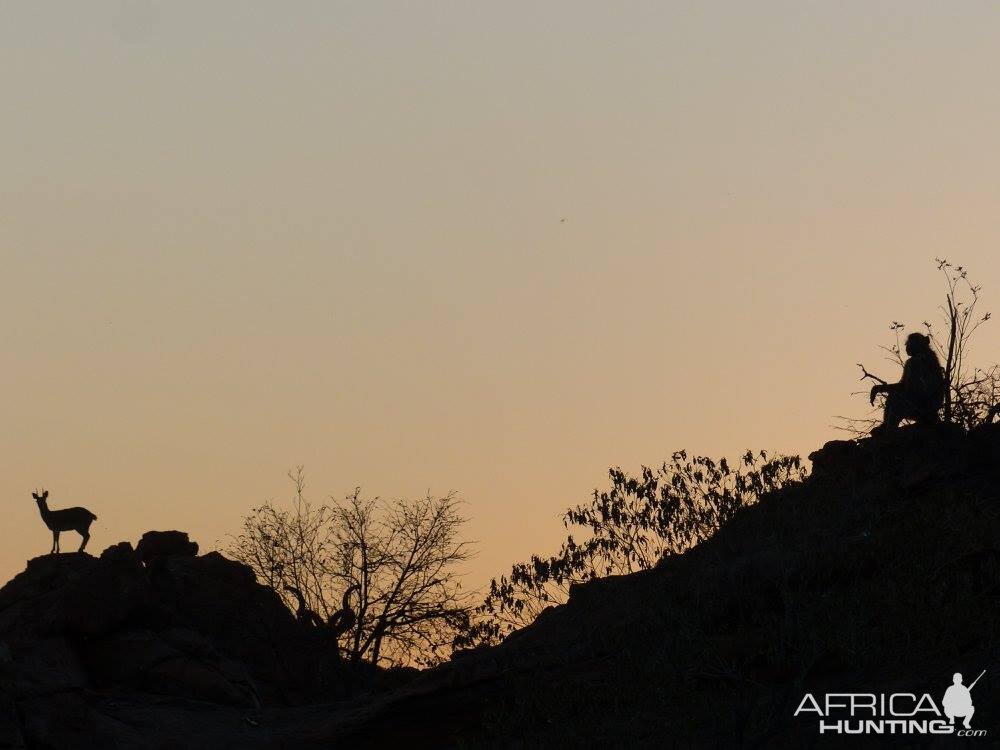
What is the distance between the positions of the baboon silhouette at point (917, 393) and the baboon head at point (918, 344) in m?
0.04

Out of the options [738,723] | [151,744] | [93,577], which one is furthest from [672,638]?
[93,577]

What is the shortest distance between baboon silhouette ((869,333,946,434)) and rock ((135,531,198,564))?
22.1m

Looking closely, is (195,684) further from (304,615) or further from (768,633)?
(768,633)

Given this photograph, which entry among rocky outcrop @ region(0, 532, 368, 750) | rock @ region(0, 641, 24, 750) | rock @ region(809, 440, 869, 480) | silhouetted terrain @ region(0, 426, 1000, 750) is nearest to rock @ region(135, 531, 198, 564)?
rocky outcrop @ region(0, 532, 368, 750)

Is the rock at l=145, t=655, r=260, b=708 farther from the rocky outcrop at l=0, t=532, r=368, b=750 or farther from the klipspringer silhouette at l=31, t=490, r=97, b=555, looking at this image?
the klipspringer silhouette at l=31, t=490, r=97, b=555

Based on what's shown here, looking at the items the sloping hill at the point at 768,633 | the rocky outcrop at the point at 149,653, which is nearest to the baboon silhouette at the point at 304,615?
the rocky outcrop at the point at 149,653

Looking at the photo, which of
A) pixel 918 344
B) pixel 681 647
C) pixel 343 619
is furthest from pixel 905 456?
pixel 343 619

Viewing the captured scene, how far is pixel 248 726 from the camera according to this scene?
29.8m

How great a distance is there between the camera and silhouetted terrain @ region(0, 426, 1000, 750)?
21.8 metres

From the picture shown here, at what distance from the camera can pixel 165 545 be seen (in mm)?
41688

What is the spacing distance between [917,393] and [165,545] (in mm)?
23376

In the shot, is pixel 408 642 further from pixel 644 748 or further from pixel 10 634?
pixel 644 748

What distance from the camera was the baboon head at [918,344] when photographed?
29.5 meters

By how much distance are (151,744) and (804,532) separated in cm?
1378
